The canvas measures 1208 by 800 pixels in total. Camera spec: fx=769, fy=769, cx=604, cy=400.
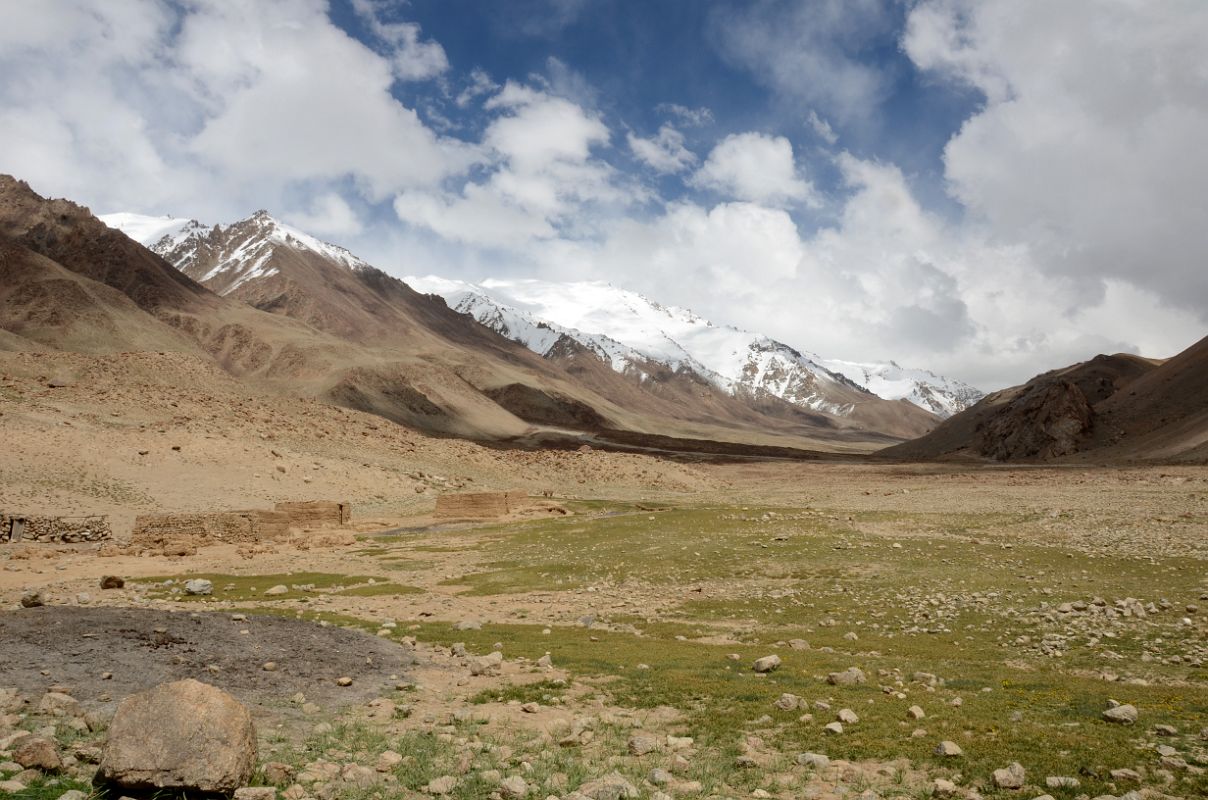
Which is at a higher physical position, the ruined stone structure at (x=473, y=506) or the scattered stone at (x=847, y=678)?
the scattered stone at (x=847, y=678)

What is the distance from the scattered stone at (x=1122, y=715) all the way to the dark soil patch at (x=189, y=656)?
11400mm

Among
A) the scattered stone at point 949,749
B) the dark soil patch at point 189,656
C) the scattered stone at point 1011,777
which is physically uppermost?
the scattered stone at point 1011,777

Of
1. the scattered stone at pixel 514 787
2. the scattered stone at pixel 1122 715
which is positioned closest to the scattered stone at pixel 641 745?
the scattered stone at pixel 514 787

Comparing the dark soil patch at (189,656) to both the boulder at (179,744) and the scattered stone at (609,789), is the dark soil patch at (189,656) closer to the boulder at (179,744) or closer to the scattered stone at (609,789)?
the boulder at (179,744)

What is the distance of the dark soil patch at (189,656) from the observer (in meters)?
12.3

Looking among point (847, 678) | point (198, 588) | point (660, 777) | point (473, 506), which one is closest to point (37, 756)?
point (660, 777)

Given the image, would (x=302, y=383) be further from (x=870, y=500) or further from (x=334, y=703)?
(x=334, y=703)

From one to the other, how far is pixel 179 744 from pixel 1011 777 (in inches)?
365

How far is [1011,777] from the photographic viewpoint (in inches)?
344

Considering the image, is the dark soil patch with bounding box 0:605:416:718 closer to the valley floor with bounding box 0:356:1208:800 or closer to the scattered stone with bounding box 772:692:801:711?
the valley floor with bounding box 0:356:1208:800

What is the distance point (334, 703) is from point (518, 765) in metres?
4.39

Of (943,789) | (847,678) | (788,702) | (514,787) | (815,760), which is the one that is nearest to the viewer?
(943,789)

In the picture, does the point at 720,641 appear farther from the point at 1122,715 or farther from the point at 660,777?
the point at 660,777

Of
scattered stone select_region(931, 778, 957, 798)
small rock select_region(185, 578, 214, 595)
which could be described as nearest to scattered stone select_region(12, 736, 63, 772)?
scattered stone select_region(931, 778, 957, 798)
